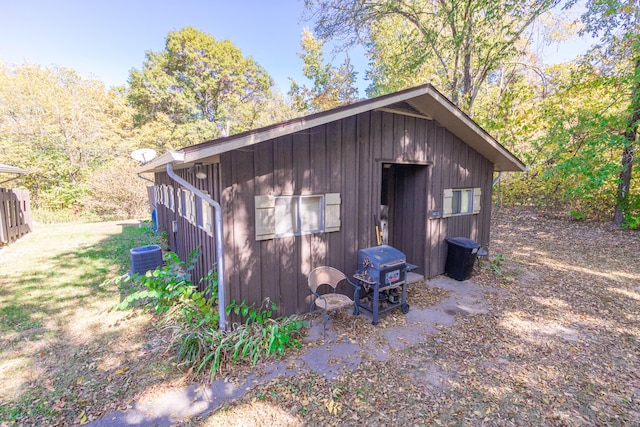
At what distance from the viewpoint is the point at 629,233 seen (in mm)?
9320

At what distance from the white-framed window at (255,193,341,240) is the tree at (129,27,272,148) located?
17.1 metres

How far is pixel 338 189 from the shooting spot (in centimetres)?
455

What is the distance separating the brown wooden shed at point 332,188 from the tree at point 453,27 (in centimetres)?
632

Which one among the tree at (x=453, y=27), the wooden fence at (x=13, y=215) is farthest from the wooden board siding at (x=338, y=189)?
the tree at (x=453, y=27)

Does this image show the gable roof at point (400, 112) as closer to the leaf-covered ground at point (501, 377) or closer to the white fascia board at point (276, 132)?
the white fascia board at point (276, 132)

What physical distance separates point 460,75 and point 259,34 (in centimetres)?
1263

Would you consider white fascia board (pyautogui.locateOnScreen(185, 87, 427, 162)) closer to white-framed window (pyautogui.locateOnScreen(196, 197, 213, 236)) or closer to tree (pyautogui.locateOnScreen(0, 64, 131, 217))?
white-framed window (pyautogui.locateOnScreen(196, 197, 213, 236))

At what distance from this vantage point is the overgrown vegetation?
3277mm

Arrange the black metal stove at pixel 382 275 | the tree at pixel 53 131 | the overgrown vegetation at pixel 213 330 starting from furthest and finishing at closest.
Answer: the tree at pixel 53 131 → the black metal stove at pixel 382 275 → the overgrown vegetation at pixel 213 330

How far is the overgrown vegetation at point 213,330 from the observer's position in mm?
3277

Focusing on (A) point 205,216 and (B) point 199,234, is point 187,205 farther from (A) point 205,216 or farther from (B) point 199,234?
(A) point 205,216

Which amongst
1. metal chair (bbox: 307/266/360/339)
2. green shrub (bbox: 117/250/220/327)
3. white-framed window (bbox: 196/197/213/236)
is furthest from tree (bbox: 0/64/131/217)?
metal chair (bbox: 307/266/360/339)

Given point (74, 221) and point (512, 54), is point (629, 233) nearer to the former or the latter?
point (512, 54)

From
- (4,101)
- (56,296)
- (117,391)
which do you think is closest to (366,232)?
(117,391)
